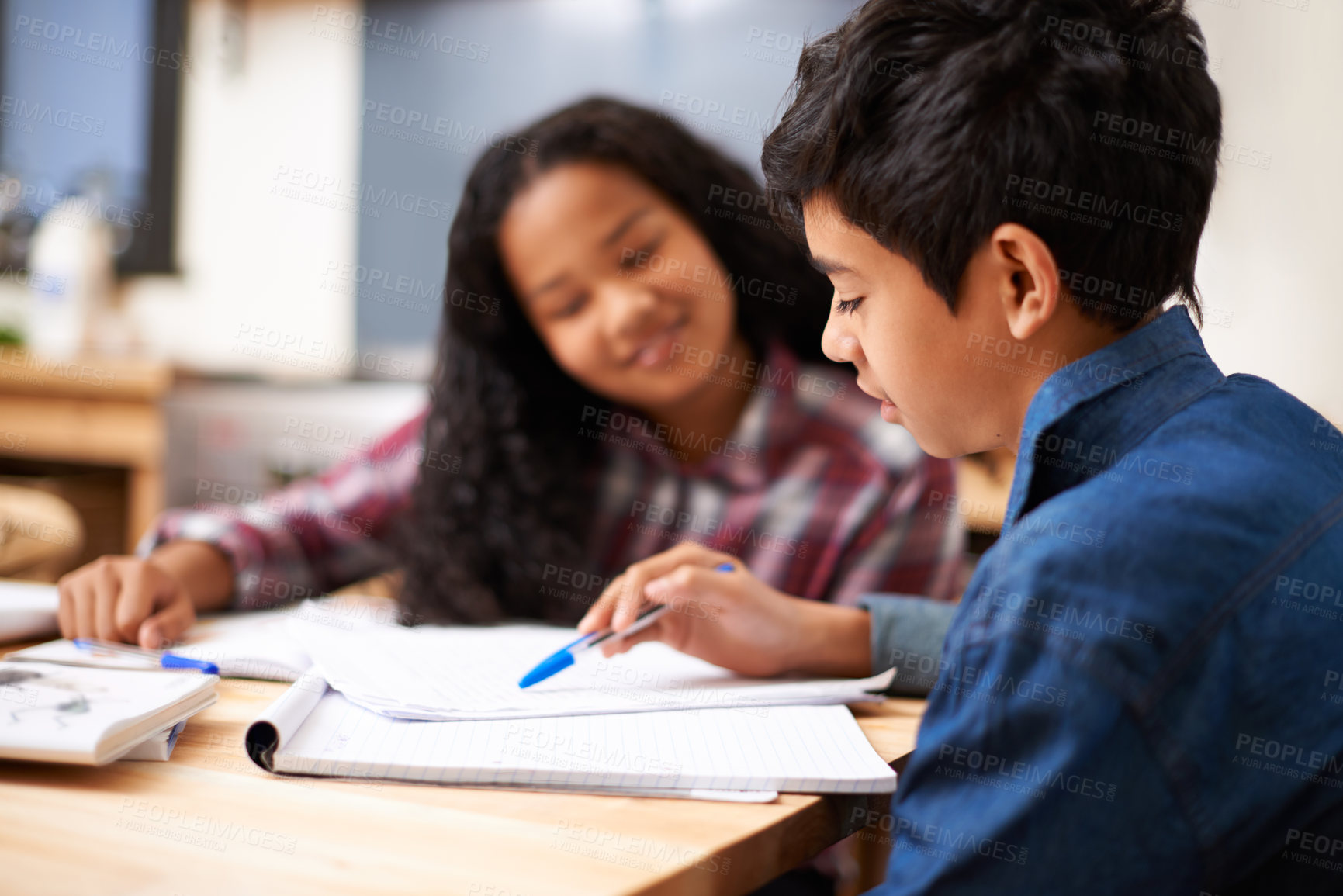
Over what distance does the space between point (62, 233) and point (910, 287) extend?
268cm

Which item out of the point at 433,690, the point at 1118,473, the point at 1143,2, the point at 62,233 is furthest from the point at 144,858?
the point at 62,233

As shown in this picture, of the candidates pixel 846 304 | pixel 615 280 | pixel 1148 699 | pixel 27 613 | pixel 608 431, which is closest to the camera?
pixel 1148 699

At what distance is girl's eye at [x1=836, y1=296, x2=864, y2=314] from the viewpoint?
26.4 inches

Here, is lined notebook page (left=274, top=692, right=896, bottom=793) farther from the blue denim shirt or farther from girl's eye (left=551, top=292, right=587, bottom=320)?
girl's eye (left=551, top=292, right=587, bottom=320)

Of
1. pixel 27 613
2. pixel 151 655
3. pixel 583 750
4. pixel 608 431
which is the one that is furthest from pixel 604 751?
pixel 608 431

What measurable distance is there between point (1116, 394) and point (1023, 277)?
87 mm

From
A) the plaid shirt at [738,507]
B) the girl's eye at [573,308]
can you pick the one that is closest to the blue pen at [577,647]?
the plaid shirt at [738,507]

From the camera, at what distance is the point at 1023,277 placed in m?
0.59

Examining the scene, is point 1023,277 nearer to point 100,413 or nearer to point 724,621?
point 724,621

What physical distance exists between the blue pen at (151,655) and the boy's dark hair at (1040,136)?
550mm

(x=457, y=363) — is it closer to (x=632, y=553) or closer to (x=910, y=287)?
(x=632, y=553)

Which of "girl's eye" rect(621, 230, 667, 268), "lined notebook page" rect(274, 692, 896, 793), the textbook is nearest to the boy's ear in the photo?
"lined notebook page" rect(274, 692, 896, 793)

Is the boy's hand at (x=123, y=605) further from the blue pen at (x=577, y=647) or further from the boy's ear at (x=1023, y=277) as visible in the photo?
the boy's ear at (x=1023, y=277)

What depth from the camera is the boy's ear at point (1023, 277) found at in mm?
567
